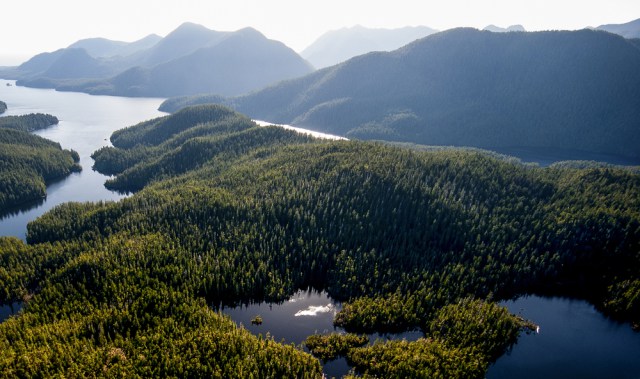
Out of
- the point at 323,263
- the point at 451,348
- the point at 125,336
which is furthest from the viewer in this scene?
the point at 323,263

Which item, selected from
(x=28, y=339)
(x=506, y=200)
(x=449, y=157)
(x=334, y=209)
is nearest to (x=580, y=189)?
(x=506, y=200)

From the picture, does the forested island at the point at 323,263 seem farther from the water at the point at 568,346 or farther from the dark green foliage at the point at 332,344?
the water at the point at 568,346

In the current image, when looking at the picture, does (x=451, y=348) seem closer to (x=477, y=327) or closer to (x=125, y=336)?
(x=477, y=327)

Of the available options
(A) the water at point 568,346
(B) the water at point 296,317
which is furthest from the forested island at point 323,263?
(A) the water at point 568,346

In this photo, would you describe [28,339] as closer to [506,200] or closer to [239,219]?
[239,219]

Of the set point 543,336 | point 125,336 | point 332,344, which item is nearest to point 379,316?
point 332,344

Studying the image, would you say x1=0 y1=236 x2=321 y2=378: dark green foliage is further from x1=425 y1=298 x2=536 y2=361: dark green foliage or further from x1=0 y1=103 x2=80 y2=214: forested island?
x1=0 y1=103 x2=80 y2=214: forested island

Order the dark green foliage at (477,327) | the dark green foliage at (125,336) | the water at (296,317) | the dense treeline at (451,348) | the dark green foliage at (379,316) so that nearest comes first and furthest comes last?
1. the dark green foliage at (125,336)
2. the dense treeline at (451,348)
3. the dark green foliage at (477,327)
4. the water at (296,317)
5. the dark green foliage at (379,316)
